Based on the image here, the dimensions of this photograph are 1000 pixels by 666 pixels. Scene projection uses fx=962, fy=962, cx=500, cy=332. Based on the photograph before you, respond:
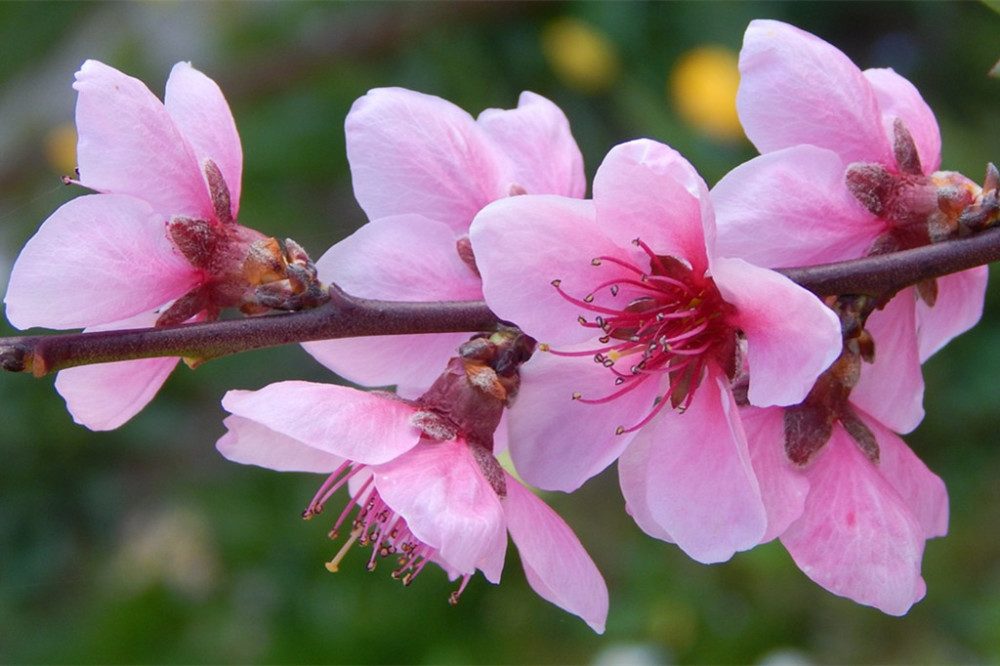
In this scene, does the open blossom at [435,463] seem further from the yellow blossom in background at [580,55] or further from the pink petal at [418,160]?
the yellow blossom in background at [580,55]

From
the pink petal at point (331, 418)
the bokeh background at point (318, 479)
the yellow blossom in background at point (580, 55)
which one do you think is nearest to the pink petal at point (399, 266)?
the pink petal at point (331, 418)

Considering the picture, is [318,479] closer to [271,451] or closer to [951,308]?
[271,451]

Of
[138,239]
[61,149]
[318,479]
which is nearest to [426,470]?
[138,239]

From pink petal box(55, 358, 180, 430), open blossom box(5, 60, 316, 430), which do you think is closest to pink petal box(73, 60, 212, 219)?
open blossom box(5, 60, 316, 430)

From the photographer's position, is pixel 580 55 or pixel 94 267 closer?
pixel 94 267

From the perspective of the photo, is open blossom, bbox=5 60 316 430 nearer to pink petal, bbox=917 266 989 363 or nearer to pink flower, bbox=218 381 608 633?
pink flower, bbox=218 381 608 633

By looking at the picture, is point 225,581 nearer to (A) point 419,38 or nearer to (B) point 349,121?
(A) point 419,38

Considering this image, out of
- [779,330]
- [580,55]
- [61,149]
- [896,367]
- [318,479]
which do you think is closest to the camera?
[779,330]
